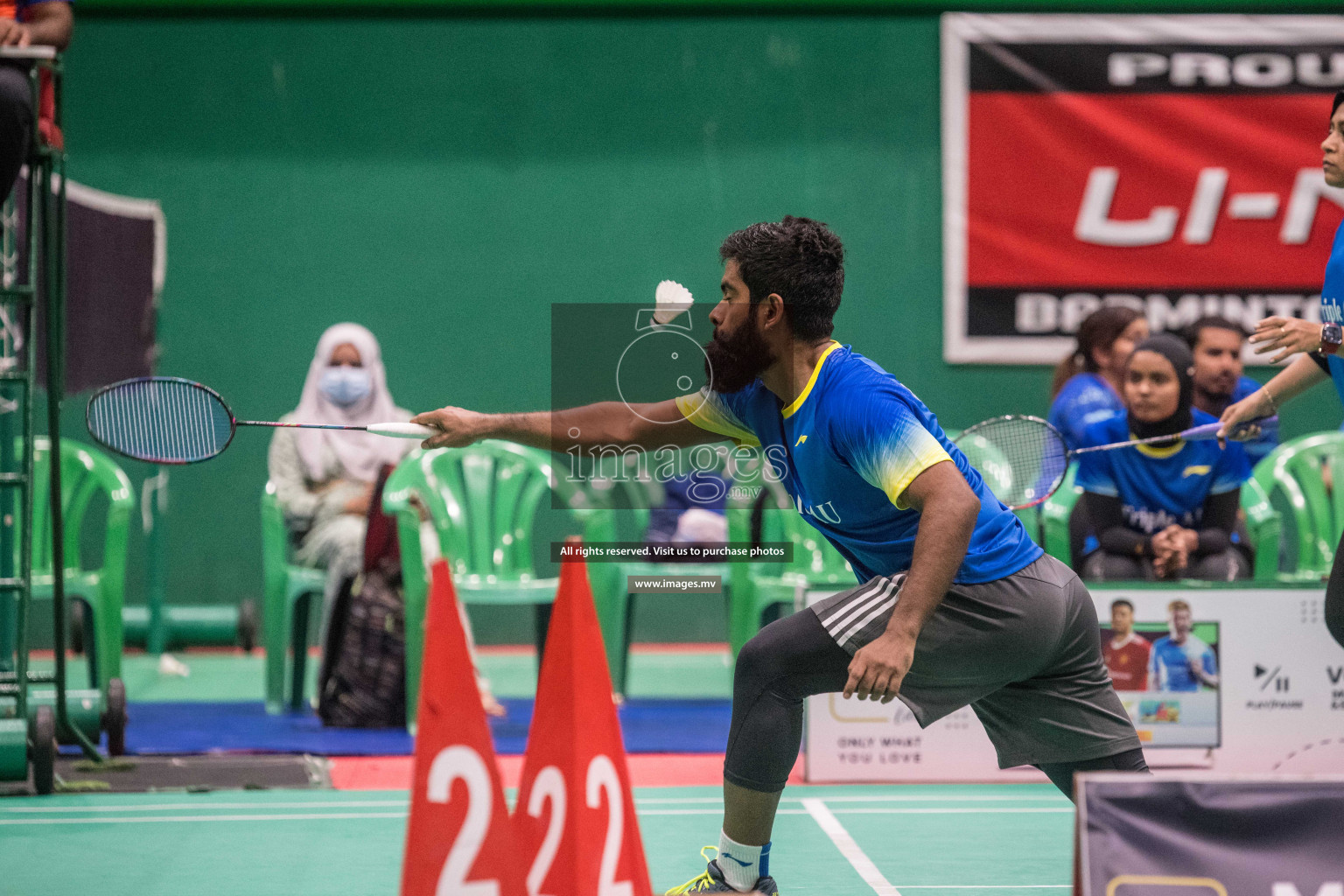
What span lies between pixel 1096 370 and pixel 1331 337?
2.70 meters

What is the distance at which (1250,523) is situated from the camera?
20.2 feet

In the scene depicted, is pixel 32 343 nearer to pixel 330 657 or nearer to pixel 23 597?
pixel 23 597

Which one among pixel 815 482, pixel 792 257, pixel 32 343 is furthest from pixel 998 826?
pixel 32 343

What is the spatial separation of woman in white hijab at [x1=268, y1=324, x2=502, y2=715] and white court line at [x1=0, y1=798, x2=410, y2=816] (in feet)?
5.27

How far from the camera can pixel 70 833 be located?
14.5 feet

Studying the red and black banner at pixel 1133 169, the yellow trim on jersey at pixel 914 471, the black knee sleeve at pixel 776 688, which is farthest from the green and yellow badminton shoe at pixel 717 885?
the red and black banner at pixel 1133 169

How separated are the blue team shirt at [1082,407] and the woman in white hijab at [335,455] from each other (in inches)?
111

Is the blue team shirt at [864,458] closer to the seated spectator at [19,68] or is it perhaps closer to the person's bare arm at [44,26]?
the seated spectator at [19,68]

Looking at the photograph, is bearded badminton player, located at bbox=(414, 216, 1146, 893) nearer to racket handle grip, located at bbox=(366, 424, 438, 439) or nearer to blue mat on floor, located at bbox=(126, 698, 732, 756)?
racket handle grip, located at bbox=(366, 424, 438, 439)

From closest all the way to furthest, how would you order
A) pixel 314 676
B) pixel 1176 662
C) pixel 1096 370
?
pixel 1176 662 < pixel 1096 370 < pixel 314 676

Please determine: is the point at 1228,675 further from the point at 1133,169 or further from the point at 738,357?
the point at 1133,169

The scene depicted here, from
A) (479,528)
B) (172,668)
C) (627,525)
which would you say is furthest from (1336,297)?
(172,668)

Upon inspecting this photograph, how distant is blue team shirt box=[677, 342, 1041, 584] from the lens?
2932 millimetres

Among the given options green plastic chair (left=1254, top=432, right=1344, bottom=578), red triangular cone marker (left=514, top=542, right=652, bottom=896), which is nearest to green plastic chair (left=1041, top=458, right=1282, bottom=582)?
green plastic chair (left=1254, top=432, right=1344, bottom=578)
